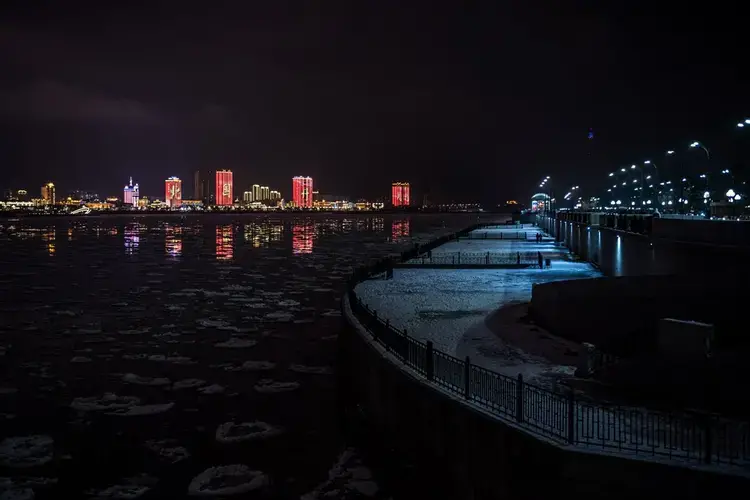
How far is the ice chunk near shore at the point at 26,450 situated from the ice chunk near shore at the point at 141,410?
6.75 ft

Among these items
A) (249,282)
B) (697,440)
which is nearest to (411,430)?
(697,440)

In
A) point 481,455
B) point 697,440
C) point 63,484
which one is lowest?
point 63,484

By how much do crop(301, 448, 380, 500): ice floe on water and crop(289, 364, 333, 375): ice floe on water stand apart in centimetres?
675

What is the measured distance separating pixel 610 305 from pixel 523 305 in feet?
26.3

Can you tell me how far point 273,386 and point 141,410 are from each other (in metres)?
3.90

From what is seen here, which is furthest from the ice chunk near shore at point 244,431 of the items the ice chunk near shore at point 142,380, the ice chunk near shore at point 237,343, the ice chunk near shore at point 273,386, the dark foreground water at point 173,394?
the ice chunk near shore at point 237,343

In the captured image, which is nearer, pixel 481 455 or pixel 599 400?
pixel 481 455

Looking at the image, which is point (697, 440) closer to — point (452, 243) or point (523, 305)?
point (523, 305)

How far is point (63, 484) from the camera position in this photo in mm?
13578

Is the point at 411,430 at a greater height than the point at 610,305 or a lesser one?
lesser

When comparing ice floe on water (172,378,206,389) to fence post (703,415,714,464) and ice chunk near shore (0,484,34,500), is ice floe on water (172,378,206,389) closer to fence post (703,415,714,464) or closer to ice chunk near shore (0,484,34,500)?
ice chunk near shore (0,484,34,500)

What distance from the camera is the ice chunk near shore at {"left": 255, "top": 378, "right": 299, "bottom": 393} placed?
1994 centimetres

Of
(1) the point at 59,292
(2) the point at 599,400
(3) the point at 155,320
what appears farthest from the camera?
(1) the point at 59,292

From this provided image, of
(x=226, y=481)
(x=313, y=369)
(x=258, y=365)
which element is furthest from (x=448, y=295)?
(x=226, y=481)
